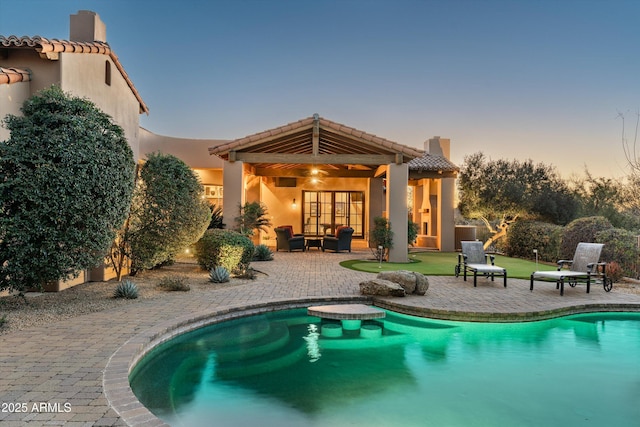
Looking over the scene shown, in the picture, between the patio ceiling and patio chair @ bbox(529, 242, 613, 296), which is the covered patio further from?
patio chair @ bbox(529, 242, 613, 296)

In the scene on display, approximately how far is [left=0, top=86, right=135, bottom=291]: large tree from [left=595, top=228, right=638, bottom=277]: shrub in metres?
12.2

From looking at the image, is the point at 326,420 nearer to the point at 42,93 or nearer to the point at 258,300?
the point at 258,300

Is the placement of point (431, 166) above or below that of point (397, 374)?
above

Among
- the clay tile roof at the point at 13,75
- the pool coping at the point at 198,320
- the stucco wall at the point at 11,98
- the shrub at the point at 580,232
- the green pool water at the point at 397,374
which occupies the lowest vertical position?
the green pool water at the point at 397,374

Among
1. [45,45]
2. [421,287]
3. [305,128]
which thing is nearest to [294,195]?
[305,128]

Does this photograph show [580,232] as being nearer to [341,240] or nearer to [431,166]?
[431,166]

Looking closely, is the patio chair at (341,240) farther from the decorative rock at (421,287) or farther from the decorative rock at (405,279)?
the decorative rock at (421,287)

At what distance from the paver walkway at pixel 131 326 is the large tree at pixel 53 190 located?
3.81 feet

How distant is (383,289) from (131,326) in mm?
4533

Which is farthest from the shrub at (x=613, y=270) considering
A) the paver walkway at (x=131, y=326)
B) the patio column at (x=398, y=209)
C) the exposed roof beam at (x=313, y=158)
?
the exposed roof beam at (x=313, y=158)

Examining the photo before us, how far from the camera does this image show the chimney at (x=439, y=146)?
68.1 feet

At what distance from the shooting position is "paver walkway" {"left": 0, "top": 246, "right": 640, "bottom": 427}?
305 centimetres

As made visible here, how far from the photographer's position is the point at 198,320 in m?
6.11

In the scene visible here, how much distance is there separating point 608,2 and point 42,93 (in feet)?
53.3
